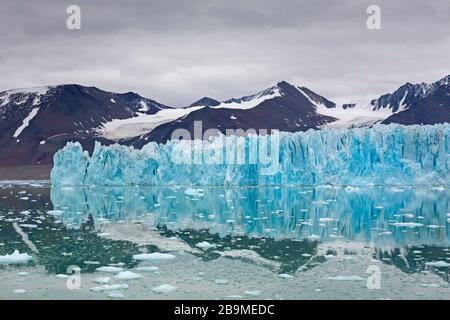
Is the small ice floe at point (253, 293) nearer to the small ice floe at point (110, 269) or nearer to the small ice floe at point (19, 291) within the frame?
the small ice floe at point (110, 269)

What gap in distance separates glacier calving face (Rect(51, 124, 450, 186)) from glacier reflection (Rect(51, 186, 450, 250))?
8.96 m

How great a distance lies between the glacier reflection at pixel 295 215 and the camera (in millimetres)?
16250

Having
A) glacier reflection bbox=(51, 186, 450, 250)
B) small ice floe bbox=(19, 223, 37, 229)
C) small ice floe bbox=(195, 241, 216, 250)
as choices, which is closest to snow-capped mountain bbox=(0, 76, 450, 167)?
glacier reflection bbox=(51, 186, 450, 250)

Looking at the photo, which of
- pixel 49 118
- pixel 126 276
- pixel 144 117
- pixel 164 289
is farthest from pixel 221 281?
pixel 144 117

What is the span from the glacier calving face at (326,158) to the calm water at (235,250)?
50.6 ft

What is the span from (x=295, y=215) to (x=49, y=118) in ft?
501

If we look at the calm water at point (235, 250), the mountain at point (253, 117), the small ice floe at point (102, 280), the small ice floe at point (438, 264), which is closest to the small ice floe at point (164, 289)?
the calm water at point (235, 250)

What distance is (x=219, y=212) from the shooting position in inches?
911

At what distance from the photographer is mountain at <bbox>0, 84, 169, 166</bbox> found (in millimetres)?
142500

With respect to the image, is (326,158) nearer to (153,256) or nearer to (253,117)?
(153,256)

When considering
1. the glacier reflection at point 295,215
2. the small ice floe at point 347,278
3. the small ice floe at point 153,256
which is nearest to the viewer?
the small ice floe at point 347,278

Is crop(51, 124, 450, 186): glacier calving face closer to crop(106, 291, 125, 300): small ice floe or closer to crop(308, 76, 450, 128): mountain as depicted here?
crop(106, 291, 125, 300): small ice floe
